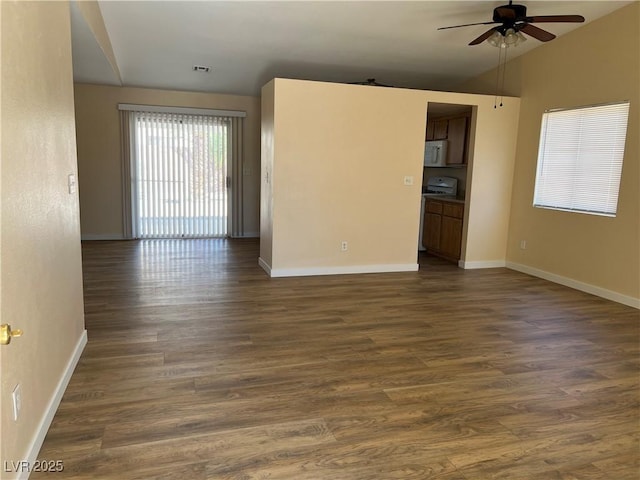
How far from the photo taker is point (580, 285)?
199 inches

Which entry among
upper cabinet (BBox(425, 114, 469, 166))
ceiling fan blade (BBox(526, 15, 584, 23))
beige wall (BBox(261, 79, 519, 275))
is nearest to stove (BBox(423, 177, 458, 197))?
upper cabinet (BBox(425, 114, 469, 166))

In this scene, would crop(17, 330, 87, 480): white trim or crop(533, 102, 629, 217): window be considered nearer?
crop(17, 330, 87, 480): white trim

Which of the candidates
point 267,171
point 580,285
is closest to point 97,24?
point 267,171

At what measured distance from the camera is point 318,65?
6074mm

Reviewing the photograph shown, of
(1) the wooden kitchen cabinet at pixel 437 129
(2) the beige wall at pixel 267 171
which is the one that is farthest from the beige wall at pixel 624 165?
(2) the beige wall at pixel 267 171

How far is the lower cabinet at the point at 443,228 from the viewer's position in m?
6.18

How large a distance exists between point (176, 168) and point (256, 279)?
340 centimetres

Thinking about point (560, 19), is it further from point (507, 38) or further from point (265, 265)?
point (265, 265)

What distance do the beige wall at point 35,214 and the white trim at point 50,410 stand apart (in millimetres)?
13

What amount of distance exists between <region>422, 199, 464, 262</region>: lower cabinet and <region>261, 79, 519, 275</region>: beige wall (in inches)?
9.7

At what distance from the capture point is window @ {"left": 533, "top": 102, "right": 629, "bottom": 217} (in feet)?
15.1

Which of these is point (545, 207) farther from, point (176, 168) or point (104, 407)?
point (176, 168)

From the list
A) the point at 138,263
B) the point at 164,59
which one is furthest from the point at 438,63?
the point at 138,263

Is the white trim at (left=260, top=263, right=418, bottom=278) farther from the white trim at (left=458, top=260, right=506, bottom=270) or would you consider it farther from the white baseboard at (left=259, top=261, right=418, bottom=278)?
the white trim at (left=458, top=260, right=506, bottom=270)
